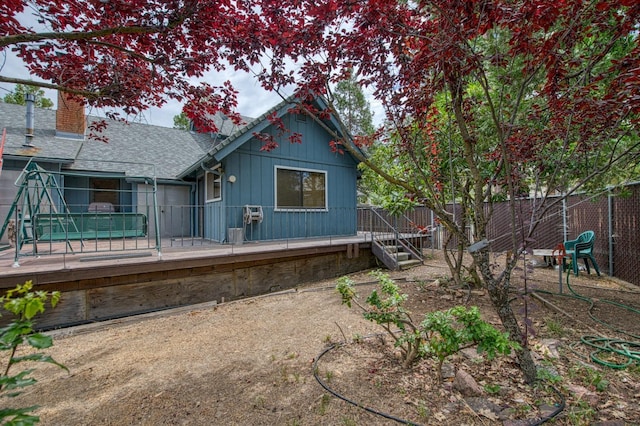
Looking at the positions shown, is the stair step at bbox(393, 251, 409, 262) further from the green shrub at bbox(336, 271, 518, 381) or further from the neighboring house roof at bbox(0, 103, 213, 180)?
the neighboring house roof at bbox(0, 103, 213, 180)

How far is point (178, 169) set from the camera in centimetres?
1015

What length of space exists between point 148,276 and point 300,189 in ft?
15.3

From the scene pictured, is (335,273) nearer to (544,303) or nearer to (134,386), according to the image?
(544,303)

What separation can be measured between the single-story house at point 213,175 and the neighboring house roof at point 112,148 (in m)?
0.03

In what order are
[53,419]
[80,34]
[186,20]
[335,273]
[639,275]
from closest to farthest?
[53,419], [80,34], [186,20], [639,275], [335,273]

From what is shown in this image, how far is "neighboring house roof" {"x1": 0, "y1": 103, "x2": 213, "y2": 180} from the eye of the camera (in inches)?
311

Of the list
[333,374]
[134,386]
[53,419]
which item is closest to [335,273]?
[333,374]

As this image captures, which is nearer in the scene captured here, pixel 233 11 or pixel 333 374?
pixel 333 374

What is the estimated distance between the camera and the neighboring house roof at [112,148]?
791 cm

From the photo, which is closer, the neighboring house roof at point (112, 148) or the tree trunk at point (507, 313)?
the tree trunk at point (507, 313)

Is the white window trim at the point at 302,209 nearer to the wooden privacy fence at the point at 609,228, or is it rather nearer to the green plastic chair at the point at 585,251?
the wooden privacy fence at the point at 609,228

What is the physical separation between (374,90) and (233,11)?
6.12 feet

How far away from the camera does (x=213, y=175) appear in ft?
26.8

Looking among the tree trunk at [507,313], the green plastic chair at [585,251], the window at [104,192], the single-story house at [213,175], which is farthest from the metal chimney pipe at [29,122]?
the green plastic chair at [585,251]
